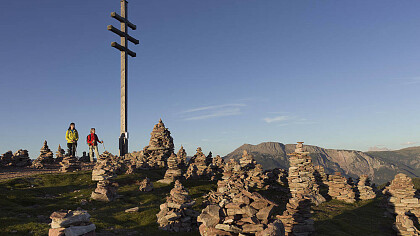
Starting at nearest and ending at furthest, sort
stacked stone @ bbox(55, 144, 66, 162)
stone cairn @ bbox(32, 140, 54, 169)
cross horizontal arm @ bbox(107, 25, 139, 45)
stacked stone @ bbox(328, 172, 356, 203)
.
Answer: stacked stone @ bbox(328, 172, 356, 203) < stone cairn @ bbox(32, 140, 54, 169) < cross horizontal arm @ bbox(107, 25, 139, 45) < stacked stone @ bbox(55, 144, 66, 162)

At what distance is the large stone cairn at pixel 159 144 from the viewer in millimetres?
36031

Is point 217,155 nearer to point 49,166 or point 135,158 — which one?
point 135,158

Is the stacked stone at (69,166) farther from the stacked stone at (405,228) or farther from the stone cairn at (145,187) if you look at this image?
the stacked stone at (405,228)

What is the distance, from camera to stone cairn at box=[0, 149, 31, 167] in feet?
91.5

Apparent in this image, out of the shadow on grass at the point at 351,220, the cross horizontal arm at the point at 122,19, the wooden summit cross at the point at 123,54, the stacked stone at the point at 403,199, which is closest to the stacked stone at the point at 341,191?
the shadow on grass at the point at 351,220

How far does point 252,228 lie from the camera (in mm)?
11414

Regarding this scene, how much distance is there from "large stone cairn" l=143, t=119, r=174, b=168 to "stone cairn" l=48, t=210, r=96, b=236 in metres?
24.6

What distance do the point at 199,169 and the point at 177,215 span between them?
18.1m

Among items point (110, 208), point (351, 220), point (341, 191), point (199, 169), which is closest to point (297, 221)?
point (351, 220)

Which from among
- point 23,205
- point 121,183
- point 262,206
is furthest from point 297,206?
point 23,205

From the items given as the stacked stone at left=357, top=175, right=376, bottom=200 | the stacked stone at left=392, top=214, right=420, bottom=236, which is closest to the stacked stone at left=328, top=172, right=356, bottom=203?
the stacked stone at left=357, top=175, right=376, bottom=200

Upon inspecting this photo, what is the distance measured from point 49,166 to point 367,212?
33.0 metres

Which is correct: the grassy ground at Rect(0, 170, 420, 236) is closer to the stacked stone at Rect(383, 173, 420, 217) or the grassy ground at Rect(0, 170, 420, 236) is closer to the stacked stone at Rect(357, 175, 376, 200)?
the stacked stone at Rect(383, 173, 420, 217)

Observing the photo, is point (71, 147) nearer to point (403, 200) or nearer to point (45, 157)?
point (45, 157)
